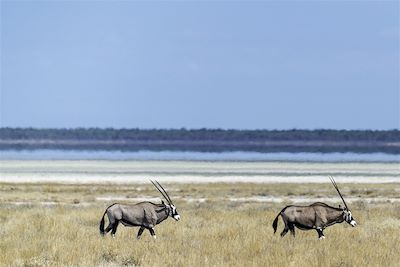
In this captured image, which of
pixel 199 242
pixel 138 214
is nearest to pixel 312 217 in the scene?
pixel 199 242

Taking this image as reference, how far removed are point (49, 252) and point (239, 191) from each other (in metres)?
24.2

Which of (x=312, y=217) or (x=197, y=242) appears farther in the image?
(x=197, y=242)

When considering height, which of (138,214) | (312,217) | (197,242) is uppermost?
(312,217)

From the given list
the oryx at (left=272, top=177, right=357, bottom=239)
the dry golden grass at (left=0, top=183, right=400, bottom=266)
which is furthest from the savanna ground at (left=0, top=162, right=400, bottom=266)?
the oryx at (left=272, top=177, right=357, bottom=239)

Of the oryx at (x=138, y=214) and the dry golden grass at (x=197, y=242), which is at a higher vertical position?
the oryx at (x=138, y=214)

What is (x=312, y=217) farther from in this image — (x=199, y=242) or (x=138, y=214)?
(x=138, y=214)

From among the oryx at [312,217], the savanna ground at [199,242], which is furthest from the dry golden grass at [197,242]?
the oryx at [312,217]

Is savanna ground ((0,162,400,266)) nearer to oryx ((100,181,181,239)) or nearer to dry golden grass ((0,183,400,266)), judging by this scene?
dry golden grass ((0,183,400,266))

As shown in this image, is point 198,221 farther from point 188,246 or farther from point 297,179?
point 297,179

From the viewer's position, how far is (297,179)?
50.2m

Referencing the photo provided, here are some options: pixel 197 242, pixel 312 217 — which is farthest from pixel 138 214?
pixel 312 217

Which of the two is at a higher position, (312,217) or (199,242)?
(312,217)

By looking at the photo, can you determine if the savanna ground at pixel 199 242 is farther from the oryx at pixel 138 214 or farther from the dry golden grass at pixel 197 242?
the oryx at pixel 138 214

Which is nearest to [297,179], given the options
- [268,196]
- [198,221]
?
[268,196]
